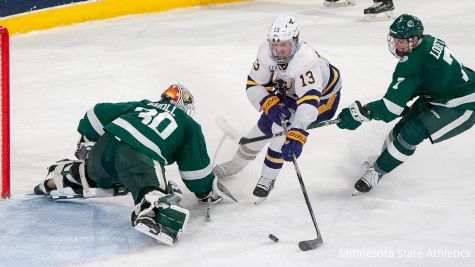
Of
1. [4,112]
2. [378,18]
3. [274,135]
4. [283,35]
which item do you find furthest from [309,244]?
[378,18]

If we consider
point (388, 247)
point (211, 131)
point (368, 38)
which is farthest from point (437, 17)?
point (388, 247)

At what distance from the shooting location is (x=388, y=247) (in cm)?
308

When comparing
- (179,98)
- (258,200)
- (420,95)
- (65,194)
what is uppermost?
(179,98)

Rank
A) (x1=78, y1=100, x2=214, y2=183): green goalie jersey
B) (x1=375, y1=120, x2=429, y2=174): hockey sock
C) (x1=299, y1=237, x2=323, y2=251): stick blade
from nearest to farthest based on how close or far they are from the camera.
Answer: (x1=299, y1=237, x2=323, y2=251): stick blade → (x1=78, y1=100, x2=214, y2=183): green goalie jersey → (x1=375, y1=120, x2=429, y2=174): hockey sock

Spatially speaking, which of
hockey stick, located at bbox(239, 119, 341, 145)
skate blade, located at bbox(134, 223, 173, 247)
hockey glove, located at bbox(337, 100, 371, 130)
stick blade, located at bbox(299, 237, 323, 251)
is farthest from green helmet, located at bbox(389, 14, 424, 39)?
skate blade, located at bbox(134, 223, 173, 247)

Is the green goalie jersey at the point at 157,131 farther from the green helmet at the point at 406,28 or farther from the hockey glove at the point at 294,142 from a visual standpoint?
the green helmet at the point at 406,28

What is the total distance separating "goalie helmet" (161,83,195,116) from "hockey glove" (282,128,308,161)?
475 mm

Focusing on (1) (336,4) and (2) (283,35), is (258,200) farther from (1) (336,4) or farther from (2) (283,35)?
(1) (336,4)

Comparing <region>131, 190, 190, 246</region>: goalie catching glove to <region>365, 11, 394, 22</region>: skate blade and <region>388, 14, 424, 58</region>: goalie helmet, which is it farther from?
<region>365, 11, 394, 22</region>: skate blade

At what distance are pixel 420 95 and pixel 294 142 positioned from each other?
2.41 ft

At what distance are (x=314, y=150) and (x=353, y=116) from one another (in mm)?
749

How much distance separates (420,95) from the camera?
389 cm

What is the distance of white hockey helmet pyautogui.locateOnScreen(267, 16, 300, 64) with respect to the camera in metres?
3.65

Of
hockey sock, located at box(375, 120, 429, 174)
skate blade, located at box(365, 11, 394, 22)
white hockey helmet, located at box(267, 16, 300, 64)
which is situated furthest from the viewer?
skate blade, located at box(365, 11, 394, 22)
